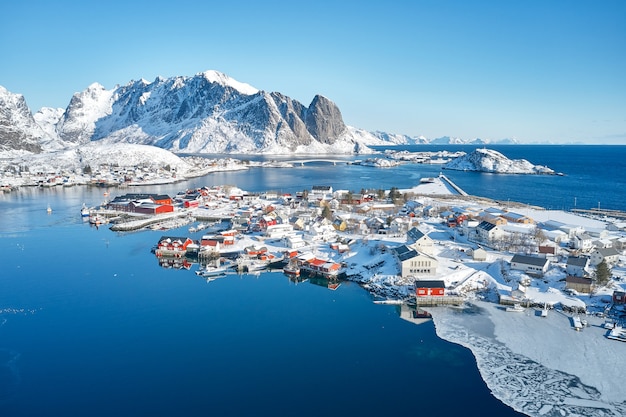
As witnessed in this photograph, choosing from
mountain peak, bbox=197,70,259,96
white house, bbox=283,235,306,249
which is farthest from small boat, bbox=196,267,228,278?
mountain peak, bbox=197,70,259,96

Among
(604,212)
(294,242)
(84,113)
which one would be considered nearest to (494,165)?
(604,212)

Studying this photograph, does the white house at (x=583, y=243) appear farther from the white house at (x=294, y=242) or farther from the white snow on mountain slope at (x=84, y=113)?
the white snow on mountain slope at (x=84, y=113)

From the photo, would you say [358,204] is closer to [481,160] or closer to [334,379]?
[334,379]

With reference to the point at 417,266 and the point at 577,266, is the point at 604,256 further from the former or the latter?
the point at 417,266

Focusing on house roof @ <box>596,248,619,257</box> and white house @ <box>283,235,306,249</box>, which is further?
white house @ <box>283,235,306,249</box>

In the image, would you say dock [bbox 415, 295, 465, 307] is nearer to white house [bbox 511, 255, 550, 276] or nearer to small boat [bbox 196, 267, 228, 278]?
white house [bbox 511, 255, 550, 276]

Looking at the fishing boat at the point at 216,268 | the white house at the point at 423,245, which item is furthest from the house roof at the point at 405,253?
the fishing boat at the point at 216,268
